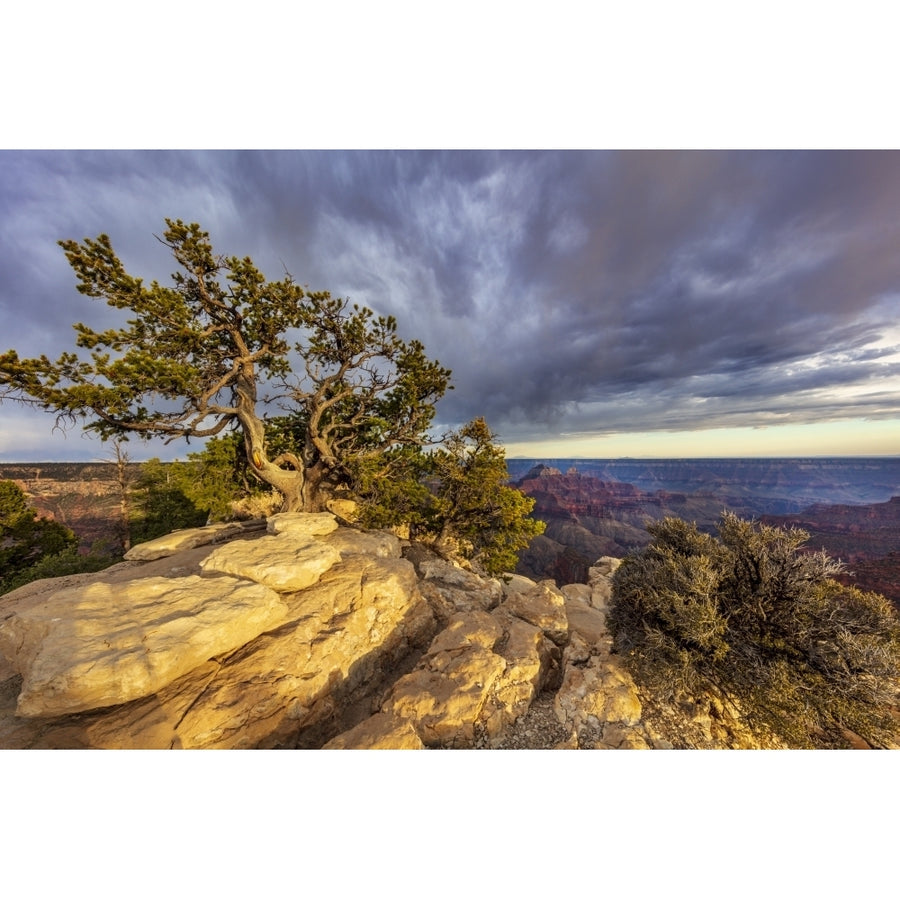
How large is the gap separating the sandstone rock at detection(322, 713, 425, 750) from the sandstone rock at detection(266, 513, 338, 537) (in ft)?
15.6

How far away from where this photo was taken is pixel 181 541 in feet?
29.8

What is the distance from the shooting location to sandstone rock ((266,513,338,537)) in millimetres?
8070

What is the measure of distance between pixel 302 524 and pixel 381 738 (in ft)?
18.2

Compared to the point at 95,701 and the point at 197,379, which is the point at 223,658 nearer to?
the point at 95,701

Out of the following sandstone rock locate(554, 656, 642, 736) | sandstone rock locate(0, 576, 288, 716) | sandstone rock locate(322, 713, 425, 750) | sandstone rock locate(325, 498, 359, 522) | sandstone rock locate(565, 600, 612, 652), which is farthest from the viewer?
sandstone rock locate(325, 498, 359, 522)

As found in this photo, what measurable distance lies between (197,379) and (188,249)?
3599mm

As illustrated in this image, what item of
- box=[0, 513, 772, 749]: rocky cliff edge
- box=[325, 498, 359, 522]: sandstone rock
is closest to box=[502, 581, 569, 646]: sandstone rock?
box=[0, 513, 772, 749]: rocky cliff edge

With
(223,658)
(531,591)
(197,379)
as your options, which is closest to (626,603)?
(531,591)

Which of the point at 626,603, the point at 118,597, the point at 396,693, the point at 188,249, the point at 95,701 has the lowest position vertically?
the point at 396,693

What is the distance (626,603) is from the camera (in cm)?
580

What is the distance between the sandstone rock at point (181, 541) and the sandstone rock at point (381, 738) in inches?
301

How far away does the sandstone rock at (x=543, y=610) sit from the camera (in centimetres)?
675

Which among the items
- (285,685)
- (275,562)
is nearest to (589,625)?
(285,685)

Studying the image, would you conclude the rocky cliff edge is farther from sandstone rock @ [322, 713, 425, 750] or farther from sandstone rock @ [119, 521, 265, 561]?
sandstone rock @ [119, 521, 265, 561]
